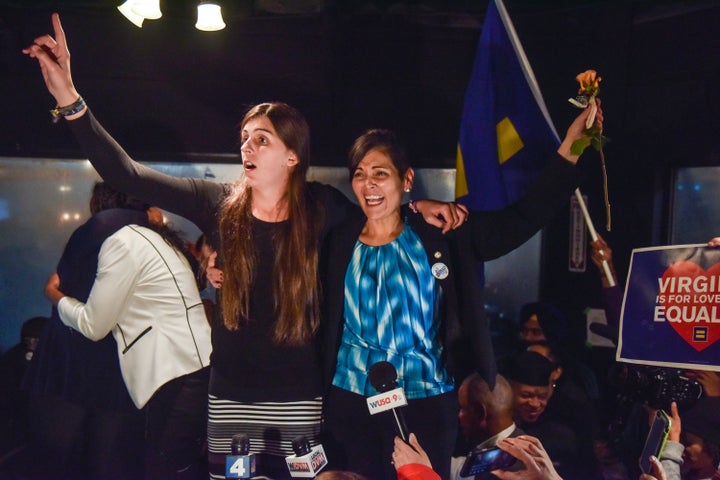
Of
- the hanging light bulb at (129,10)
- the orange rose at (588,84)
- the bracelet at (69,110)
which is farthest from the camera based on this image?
the hanging light bulb at (129,10)

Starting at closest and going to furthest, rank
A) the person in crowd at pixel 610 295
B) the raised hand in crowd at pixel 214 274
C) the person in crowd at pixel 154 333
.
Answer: the raised hand in crowd at pixel 214 274, the person in crowd at pixel 154 333, the person in crowd at pixel 610 295

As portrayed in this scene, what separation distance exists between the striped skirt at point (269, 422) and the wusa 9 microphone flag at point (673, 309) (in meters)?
1.71

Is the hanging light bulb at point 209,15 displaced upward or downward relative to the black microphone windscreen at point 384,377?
upward

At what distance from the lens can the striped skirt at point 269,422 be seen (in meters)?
2.76

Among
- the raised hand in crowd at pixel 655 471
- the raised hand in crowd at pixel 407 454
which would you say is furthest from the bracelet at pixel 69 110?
the raised hand in crowd at pixel 655 471

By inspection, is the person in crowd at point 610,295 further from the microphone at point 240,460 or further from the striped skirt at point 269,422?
the microphone at point 240,460

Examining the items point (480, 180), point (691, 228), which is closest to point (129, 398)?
A: point (480, 180)

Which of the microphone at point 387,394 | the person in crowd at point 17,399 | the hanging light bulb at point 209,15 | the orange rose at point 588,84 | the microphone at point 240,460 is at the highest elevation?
the hanging light bulb at point 209,15

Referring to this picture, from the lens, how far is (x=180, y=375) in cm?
321

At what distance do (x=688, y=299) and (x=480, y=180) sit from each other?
3.92ft

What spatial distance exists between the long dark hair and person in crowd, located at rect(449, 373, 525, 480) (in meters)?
1.29

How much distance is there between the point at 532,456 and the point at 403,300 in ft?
2.89

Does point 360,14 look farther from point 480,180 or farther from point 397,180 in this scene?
point 397,180

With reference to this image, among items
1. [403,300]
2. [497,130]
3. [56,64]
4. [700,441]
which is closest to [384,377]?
[403,300]
